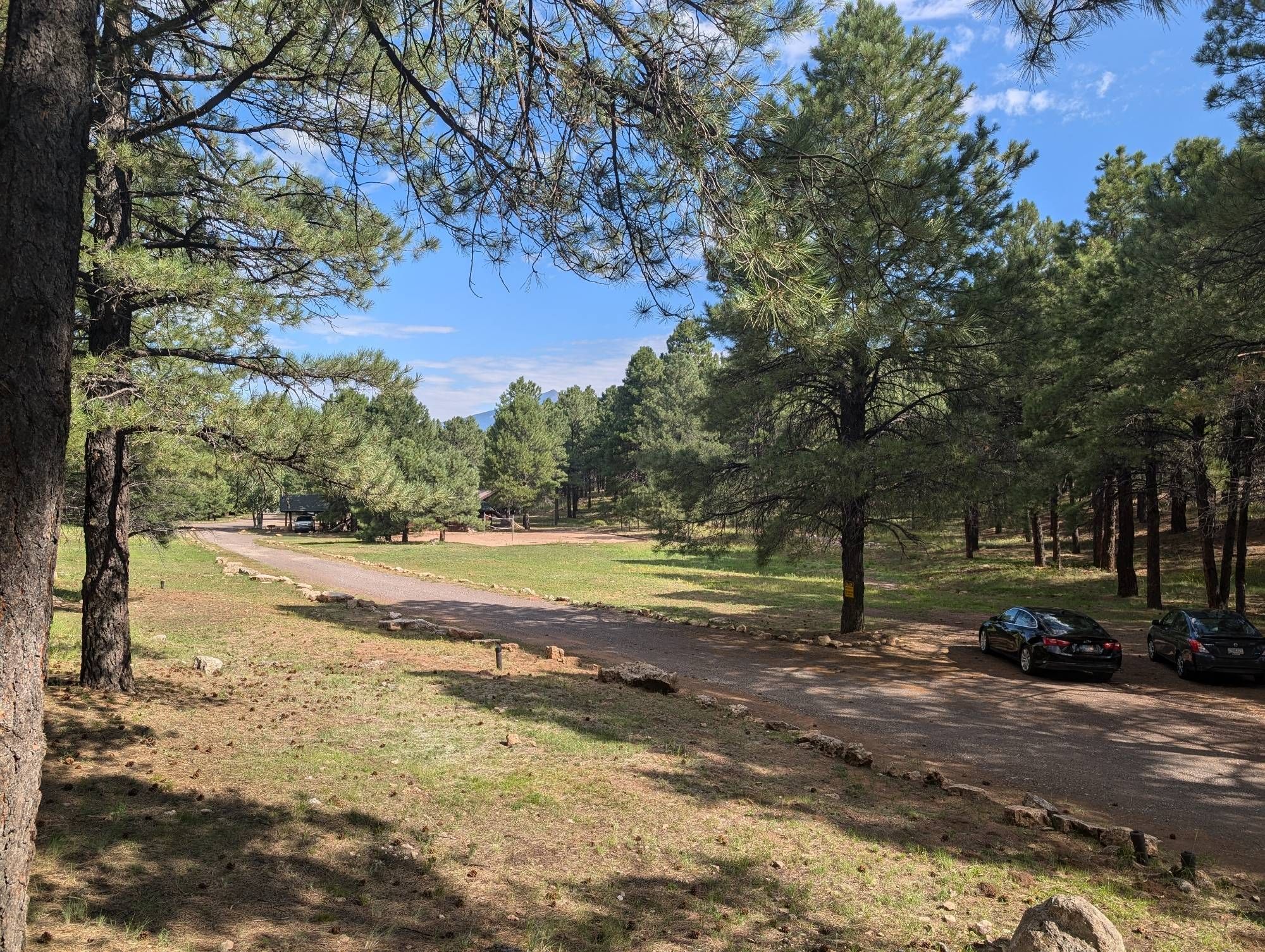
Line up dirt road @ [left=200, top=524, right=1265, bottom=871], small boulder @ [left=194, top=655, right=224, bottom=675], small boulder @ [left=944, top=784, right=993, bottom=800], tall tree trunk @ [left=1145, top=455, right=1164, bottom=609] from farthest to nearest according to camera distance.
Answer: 1. tall tree trunk @ [left=1145, top=455, right=1164, bottom=609]
2. small boulder @ [left=194, top=655, right=224, bottom=675]
3. dirt road @ [left=200, top=524, right=1265, bottom=871]
4. small boulder @ [left=944, top=784, right=993, bottom=800]

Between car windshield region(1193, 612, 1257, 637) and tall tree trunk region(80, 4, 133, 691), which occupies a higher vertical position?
tall tree trunk region(80, 4, 133, 691)

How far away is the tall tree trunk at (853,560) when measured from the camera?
1589 cm

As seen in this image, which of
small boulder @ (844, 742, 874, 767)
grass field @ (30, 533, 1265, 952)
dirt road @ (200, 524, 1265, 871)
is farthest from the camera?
small boulder @ (844, 742, 874, 767)

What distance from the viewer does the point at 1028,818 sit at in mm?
6547

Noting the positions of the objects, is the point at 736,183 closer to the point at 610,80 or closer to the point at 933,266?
the point at 610,80

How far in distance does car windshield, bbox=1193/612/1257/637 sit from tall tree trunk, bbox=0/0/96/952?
1790 cm

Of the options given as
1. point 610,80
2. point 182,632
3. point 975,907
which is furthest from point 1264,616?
point 182,632

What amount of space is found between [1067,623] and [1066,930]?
492 inches

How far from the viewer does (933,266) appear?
13.9 meters

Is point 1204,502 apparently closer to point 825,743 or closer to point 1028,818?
point 825,743

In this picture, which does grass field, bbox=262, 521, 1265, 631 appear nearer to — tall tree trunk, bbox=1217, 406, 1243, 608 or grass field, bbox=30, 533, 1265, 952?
tall tree trunk, bbox=1217, 406, 1243, 608

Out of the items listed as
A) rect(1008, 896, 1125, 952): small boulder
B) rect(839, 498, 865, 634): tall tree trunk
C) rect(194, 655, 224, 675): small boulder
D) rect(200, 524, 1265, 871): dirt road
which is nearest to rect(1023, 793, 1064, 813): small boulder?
rect(200, 524, 1265, 871): dirt road

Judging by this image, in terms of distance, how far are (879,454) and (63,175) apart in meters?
13.2

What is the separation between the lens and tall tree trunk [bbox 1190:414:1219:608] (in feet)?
56.6
